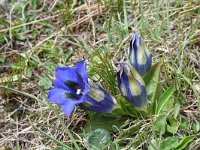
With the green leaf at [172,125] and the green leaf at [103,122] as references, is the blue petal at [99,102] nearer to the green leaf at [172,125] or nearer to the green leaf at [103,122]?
the green leaf at [103,122]

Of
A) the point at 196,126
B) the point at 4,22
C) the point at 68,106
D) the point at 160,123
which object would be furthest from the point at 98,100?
the point at 4,22

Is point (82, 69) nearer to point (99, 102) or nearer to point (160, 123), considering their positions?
point (99, 102)

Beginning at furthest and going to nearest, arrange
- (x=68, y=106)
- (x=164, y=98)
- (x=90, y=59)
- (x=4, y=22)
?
(x=4, y=22)
(x=90, y=59)
(x=164, y=98)
(x=68, y=106)

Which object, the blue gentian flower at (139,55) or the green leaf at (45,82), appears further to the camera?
the green leaf at (45,82)

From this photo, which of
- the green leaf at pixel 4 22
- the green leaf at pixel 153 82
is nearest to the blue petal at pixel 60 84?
the green leaf at pixel 153 82

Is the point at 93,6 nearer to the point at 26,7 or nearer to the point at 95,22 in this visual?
the point at 95,22

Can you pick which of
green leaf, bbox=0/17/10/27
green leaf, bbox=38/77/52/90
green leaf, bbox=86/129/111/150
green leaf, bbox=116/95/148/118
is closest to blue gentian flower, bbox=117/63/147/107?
green leaf, bbox=116/95/148/118
